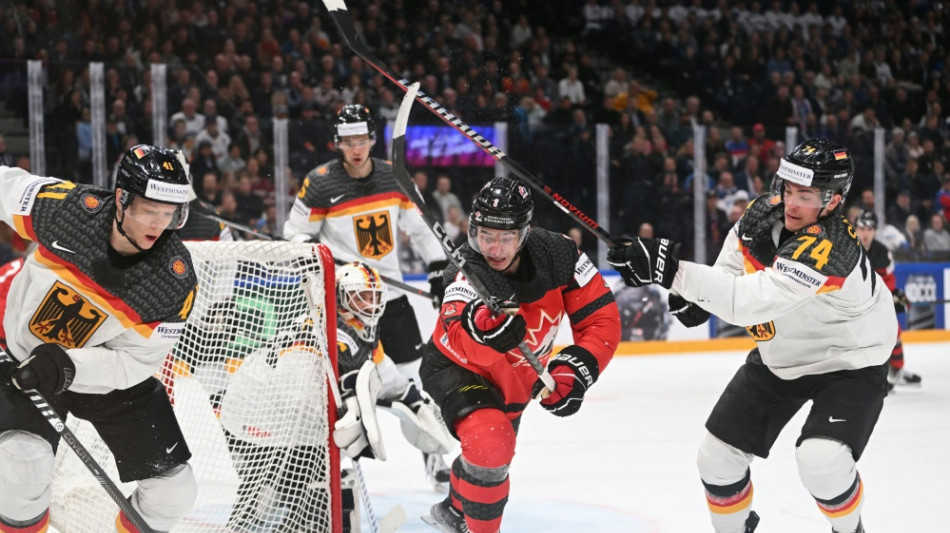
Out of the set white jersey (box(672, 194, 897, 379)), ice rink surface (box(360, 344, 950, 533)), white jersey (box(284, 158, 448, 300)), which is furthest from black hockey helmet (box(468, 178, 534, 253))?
white jersey (box(284, 158, 448, 300))

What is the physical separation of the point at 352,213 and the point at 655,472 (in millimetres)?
1511

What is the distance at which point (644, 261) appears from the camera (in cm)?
250

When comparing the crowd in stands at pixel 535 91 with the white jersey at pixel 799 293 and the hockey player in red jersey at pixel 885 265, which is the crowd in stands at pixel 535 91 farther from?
the white jersey at pixel 799 293

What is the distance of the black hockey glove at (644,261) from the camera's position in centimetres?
250

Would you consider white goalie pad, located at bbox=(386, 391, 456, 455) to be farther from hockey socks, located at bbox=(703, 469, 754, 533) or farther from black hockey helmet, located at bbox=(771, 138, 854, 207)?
black hockey helmet, located at bbox=(771, 138, 854, 207)

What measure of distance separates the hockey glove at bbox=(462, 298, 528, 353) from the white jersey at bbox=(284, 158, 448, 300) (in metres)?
1.72

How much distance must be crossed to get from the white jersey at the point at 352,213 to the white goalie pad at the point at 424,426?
2.73 ft

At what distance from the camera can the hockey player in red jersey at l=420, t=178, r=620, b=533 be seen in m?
2.68

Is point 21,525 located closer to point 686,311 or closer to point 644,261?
point 644,261

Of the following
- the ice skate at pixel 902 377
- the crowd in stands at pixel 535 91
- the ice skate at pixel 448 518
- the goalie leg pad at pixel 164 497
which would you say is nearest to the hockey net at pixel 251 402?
the ice skate at pixel 448 518

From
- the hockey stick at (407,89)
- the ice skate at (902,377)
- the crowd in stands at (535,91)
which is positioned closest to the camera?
the hockey stick at (407,89)

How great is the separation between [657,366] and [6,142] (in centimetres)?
405

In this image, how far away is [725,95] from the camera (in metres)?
10.4

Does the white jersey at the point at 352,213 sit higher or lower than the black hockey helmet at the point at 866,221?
higher
